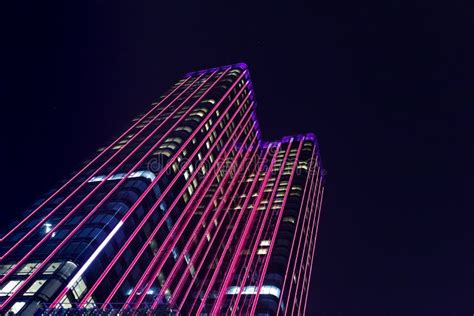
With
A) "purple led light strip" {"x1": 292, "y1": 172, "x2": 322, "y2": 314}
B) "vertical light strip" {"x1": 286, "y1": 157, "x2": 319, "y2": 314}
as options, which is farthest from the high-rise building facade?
"vertical light strip" {"x1": 286, "y1": 157, "x2": 319, "y2": 314}

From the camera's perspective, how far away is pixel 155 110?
65000mm

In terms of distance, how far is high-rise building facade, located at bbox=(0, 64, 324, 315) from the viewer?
32.8 m

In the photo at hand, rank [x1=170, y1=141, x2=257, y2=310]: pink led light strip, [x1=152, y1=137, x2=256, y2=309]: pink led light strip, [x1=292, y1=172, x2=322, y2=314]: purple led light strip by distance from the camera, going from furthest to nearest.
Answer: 1. [x1=292, y1=172, x2=322, y2=314]: purple led light strip
2. [x1=170, y1=141, x2=257, y2=310]: pink led light strip
3. [x1=152, y1=137, x2=256, y2=309]: pink led light strip

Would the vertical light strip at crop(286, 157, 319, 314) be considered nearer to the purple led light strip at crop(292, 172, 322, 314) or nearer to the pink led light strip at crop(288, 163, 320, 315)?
the pink led light strip at crop(288, 163, 320, 315)

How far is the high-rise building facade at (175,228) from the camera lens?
108 ft

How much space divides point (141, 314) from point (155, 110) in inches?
1778

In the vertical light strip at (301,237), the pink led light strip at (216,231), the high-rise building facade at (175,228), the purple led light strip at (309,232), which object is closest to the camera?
the high-rise building facade at (175,228)

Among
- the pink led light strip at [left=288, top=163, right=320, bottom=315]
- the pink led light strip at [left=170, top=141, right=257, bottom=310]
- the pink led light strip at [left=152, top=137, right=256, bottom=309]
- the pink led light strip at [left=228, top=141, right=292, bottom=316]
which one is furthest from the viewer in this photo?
the pink led light strip at [left=288, top=163, right=320, bottom=315]

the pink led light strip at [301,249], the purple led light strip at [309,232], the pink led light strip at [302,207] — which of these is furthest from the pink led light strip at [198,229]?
the purple led light strip at [309,232]

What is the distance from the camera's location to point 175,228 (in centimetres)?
4519

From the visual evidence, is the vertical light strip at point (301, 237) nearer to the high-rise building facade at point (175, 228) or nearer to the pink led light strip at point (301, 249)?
the pink led light strip at point (301, 249)

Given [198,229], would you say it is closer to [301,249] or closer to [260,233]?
[260,233]

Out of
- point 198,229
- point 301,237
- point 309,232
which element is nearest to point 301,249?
point 301,237

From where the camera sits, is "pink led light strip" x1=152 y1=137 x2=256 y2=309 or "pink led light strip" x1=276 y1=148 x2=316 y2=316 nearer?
"pink led light strip" x1=152 y1=137 x2=256 y2=309
